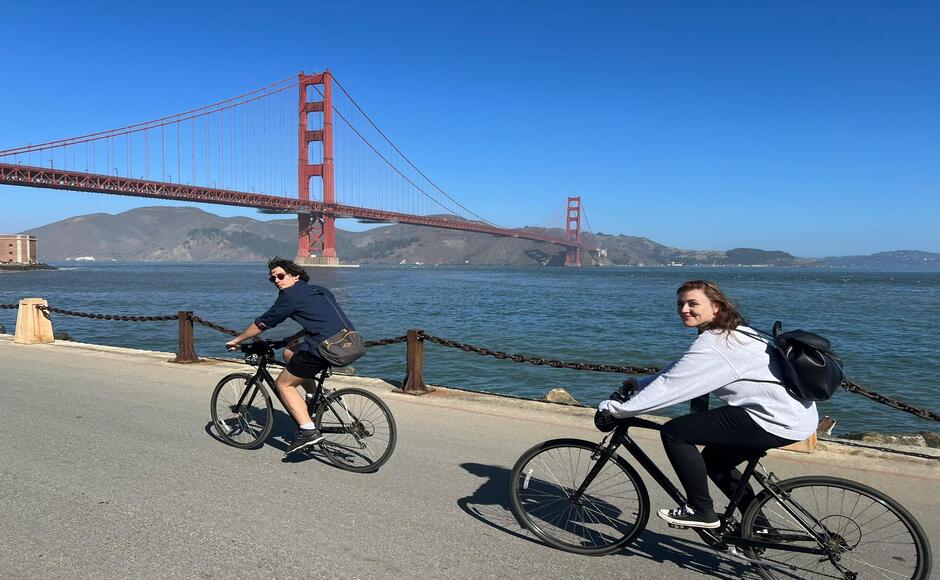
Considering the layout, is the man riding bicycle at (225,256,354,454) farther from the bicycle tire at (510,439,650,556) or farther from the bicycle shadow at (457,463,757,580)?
the bicycle tire at (510,439,650,556)

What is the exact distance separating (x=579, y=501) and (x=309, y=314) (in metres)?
2.12

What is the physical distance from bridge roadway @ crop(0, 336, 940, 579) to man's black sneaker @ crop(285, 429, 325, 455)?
0.56 feet

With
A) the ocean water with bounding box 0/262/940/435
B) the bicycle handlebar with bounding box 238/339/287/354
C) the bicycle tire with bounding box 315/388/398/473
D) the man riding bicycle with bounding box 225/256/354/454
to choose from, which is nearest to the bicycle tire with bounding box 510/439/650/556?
the bicycle tire with bounding box 315/388/398/473

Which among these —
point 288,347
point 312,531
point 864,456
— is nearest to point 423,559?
point 312,531

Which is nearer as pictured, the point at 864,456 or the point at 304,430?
the point at 304,430

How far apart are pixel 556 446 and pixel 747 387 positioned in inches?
38.2

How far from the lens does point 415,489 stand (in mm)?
4023

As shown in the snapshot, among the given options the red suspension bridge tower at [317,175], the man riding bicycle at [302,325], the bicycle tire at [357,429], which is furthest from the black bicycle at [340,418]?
the red suspension bridge tower at [317,175]

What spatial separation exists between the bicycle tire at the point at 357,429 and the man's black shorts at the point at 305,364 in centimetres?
23

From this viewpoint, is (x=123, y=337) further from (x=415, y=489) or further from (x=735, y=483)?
(x=735, y=483)

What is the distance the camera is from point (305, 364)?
4.25 m

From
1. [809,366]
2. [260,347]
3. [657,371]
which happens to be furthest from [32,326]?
[809,366]

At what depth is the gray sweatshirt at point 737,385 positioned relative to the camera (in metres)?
2.69

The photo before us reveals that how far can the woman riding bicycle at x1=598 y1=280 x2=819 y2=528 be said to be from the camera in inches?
106
